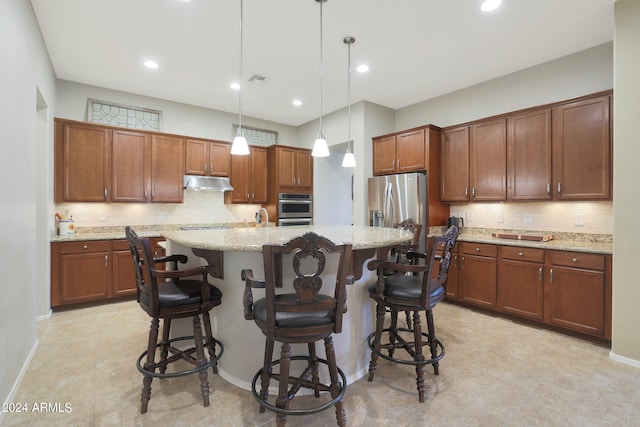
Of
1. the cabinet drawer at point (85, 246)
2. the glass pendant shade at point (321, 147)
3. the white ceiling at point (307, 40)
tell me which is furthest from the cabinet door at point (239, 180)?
the glass pendant shade at point (321, 147)

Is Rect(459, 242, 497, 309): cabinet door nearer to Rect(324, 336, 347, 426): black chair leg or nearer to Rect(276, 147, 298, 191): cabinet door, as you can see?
Rect(324, 336, 347, 426): black chair leg

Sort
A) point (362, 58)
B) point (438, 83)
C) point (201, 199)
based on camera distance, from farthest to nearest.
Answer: point (201, 199) → point (438, 83) → point (362, 58)

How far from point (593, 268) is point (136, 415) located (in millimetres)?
3865

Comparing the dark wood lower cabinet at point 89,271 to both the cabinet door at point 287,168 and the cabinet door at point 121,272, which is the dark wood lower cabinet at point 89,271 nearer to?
the cabinet door at point 121,272

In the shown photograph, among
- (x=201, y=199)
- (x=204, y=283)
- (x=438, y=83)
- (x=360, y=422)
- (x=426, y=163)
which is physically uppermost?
(x=438, y=83)

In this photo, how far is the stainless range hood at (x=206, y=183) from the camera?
15.5 feet

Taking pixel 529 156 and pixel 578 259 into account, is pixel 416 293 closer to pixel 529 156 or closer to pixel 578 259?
pixel 578 259

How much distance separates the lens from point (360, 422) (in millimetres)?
1794

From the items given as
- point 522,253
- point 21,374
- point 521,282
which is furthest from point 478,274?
point 21,374

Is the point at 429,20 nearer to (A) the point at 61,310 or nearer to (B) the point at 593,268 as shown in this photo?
(B) the point at 593,268

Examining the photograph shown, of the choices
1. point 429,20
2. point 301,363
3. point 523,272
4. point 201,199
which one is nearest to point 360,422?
point 301,363

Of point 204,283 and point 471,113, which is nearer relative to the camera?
point 204,283

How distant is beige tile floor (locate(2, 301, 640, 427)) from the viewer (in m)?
1.82

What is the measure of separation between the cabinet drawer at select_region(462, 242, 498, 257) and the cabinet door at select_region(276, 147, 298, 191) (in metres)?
3.11
